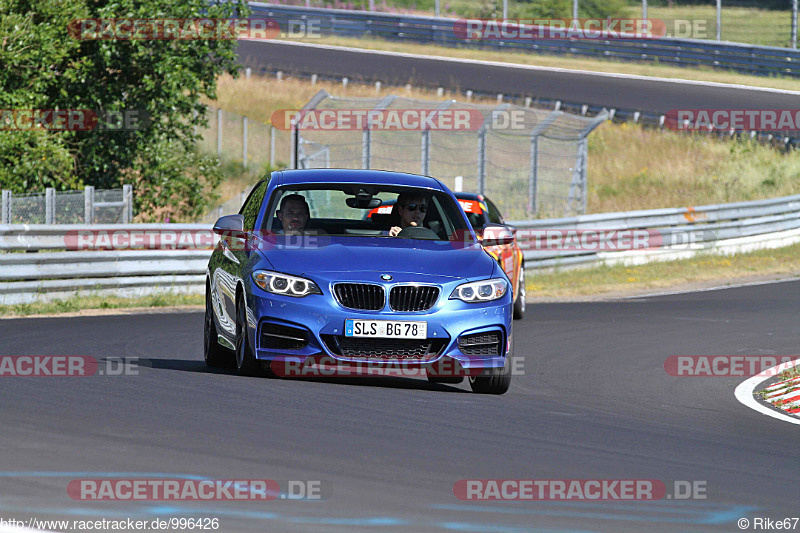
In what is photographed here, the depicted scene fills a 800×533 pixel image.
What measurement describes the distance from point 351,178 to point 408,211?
0.52 m

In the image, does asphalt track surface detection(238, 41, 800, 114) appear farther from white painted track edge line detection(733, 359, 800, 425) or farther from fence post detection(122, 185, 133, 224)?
white painted track edge line detection(733, 359, 800, 425)

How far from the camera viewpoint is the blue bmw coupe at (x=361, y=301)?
9430mm

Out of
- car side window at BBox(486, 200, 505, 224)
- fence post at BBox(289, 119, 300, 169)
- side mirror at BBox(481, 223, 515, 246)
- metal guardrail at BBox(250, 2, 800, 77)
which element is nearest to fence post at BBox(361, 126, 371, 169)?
fence post at BBox(289, 119, 300, 169)

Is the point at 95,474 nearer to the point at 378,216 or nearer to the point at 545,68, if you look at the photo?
the point at 378,216

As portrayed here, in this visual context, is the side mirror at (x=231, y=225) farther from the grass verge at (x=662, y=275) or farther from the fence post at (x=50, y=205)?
the grass verge at (x=662, y=275)

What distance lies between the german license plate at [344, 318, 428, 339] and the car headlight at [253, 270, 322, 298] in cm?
33

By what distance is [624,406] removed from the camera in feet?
33.7

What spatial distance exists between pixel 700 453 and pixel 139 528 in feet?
11.9

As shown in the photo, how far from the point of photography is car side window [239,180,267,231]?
10812 mm

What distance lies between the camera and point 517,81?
4272cm

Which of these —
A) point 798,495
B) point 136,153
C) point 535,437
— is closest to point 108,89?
point 136,153

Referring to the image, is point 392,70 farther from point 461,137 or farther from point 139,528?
point 139,528

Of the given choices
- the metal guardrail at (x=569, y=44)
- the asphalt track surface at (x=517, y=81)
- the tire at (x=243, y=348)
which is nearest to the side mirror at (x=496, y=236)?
the tire at (x=243, y=348)

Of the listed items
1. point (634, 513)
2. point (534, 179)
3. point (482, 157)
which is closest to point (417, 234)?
point (634, 513)
